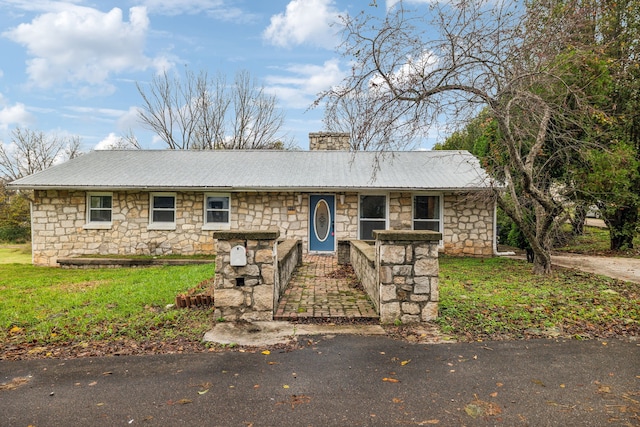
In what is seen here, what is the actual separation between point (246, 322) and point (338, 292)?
2.11 m

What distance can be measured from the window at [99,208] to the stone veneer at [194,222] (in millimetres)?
196

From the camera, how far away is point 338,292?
6719mm

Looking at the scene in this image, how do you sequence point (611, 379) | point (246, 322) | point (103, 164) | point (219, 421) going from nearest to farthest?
1. point (219, 421)
2. point (611, 379)
3. point (246, 322)
4. point (103, 164)

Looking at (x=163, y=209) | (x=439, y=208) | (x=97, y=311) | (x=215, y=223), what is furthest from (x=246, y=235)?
(x=439, y=208)

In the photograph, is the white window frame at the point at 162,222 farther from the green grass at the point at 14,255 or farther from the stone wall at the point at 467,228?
the stone wall at the point at 467,228

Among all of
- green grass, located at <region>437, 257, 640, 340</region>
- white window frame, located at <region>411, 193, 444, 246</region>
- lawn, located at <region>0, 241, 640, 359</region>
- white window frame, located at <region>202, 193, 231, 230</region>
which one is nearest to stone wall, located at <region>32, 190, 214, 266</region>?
white window frame, located at <region>202, 193, 231, 230</region>

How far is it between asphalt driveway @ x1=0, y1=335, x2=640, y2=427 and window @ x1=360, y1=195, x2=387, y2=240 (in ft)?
27.2

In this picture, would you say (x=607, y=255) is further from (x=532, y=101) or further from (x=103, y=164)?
(x=103, y=164)

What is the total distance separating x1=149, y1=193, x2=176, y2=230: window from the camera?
41.4 ft

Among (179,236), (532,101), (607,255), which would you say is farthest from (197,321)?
(607,255)

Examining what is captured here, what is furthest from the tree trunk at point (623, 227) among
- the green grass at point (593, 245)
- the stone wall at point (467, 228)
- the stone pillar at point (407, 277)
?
the stone pillar at point (407, 277)

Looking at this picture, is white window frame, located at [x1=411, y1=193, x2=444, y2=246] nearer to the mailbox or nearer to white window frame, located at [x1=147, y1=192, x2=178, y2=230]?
white window frame, located at [x1=147, y1=192, x2=178, y2=230]

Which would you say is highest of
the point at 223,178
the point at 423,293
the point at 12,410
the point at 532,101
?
the point at 532,101

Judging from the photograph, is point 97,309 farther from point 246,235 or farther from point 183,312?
point 246,235
